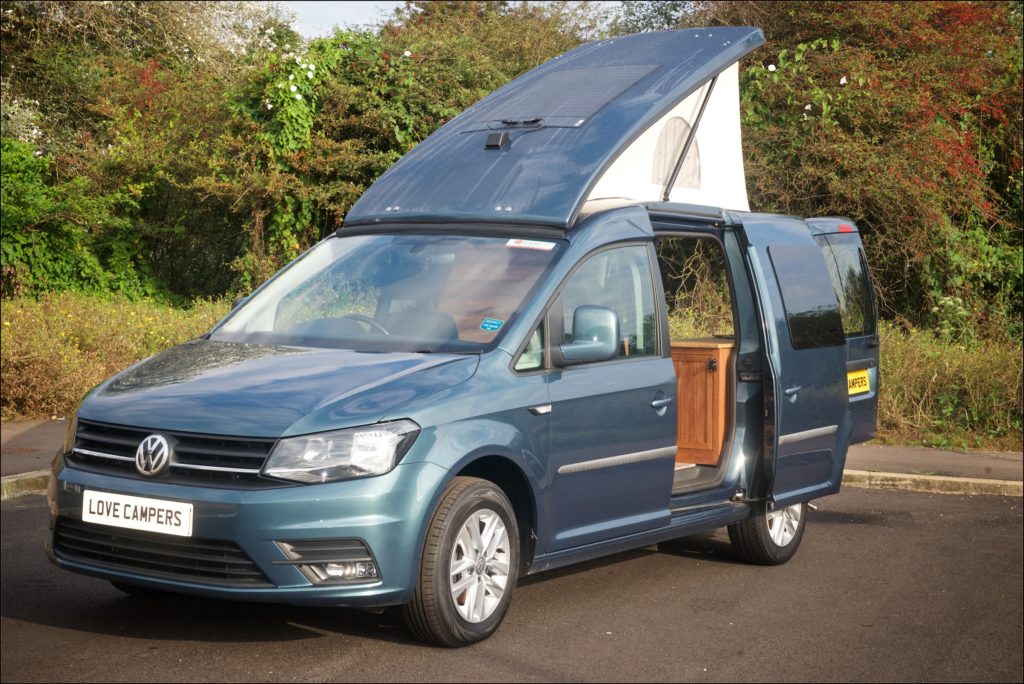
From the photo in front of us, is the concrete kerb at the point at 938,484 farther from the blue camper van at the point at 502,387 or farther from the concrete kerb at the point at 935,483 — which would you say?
the blue camper van at the point at 502,387

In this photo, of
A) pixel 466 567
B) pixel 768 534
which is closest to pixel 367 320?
pixel 466 567

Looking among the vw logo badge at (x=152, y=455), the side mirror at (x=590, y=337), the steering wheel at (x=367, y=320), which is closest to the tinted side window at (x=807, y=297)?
the side mirror at (x=590, y=337)

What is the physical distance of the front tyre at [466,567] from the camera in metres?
5.35

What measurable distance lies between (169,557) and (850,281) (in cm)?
537

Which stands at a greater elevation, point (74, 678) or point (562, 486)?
point (562, 486)

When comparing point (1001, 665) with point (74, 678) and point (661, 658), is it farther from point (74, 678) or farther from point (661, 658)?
point (74, 678)

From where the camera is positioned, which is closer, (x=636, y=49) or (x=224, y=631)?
(x=224, y=631)

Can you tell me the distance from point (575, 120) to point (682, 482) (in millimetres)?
2146

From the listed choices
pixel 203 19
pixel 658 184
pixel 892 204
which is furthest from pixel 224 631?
pixel 203 19

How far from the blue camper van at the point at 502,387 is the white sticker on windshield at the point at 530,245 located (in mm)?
23

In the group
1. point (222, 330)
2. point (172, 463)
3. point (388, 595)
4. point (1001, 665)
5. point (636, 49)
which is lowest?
point (1001, 665)

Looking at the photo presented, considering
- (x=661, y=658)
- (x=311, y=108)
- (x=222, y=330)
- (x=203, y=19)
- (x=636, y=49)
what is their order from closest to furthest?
(x=661, y=658) → (x=222, y=330) → (x=636, y=49) → (x=311, y=108) → (x=203, y=19)

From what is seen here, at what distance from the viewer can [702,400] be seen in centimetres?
776

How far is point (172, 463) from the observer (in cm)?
516
